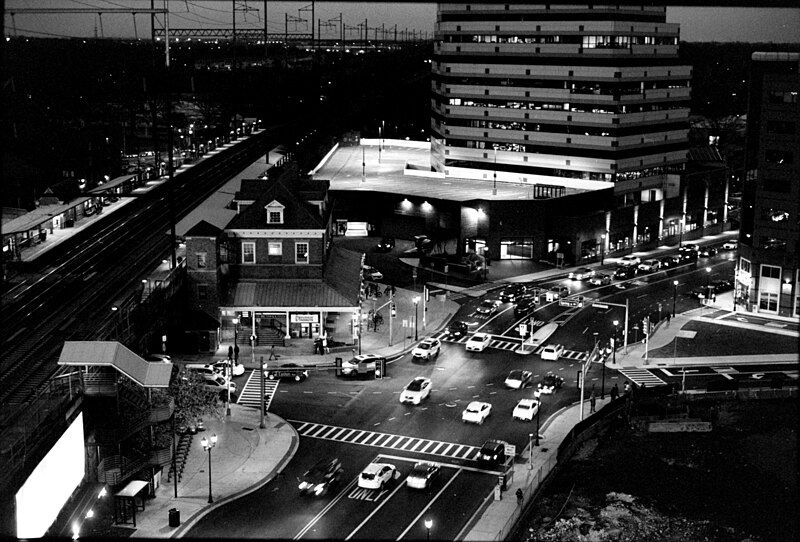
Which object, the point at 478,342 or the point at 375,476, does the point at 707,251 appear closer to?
the point at 478,342

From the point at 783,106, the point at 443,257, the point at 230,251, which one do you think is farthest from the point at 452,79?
the point at 230,251

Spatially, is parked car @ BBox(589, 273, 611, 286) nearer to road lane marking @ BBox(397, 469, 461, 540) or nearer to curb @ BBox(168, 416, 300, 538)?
curb @ BBox(168, 416, 300, 538)

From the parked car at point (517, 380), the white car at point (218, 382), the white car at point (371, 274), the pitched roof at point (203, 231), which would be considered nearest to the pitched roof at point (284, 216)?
the pitched roof at point (203, 231)

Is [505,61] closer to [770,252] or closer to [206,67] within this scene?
[770,252]

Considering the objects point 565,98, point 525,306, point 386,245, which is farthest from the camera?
point 565,98

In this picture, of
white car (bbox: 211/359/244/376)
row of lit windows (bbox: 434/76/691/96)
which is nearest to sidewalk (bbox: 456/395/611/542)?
white car (bbox: 211/359/244/376)

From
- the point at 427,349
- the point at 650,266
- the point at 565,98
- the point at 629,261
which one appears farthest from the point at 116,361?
the point at 565,98

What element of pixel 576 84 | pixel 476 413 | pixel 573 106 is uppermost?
pixel 576 84
